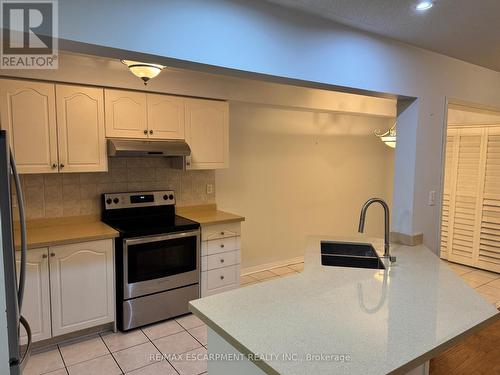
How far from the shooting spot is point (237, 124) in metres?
4.16

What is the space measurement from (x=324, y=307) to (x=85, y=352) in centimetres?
214

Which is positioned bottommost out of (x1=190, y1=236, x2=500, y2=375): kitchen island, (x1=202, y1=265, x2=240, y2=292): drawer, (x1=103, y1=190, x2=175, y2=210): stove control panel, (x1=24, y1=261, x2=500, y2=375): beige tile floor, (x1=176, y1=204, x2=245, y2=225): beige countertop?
(x1=24, y1=261, x2=500, y2=375): beige tile floor

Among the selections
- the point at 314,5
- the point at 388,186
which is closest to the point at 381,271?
the point at 314,5

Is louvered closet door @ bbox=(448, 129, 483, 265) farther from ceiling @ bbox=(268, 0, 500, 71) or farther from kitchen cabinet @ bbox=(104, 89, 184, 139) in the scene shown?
kitchen cabinet @ bbox=(104, 89, 184, 139)

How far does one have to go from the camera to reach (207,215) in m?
3.64

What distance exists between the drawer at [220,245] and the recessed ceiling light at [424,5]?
250cm

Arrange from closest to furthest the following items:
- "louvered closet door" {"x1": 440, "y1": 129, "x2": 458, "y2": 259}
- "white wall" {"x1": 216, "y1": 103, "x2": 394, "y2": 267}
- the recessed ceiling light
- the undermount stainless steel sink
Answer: the recessed ceiling light < the undermount stainless steel sink < "white wall" {"x1": 216, "y1": 103, "x2": 394, "y2": 267} < "louvered closet door" {"x1": 440, "y1": 129, "x2": 458, "y2": 259}

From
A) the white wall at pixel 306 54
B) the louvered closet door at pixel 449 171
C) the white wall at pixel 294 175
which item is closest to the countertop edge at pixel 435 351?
the white wall at pixel 306 54

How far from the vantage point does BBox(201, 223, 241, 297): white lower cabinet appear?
3.40m

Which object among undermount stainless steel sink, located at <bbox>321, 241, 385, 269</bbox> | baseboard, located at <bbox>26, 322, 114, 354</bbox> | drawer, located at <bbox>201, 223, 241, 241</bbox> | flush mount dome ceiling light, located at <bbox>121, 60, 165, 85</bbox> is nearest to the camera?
undermount stainless steel sink, located at <bbox>321, 241, 385, 269</bbox>

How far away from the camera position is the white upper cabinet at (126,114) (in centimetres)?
300

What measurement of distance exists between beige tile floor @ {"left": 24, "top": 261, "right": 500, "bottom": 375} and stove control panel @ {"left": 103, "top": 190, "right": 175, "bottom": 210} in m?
1.12

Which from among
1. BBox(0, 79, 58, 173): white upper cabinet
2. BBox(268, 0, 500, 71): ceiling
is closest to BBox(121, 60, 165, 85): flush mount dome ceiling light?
BBox(0, 79, 58, 173): white upper cabinet

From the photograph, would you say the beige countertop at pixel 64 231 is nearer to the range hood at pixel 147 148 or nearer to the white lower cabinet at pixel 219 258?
the range hood at pixel 147 148
